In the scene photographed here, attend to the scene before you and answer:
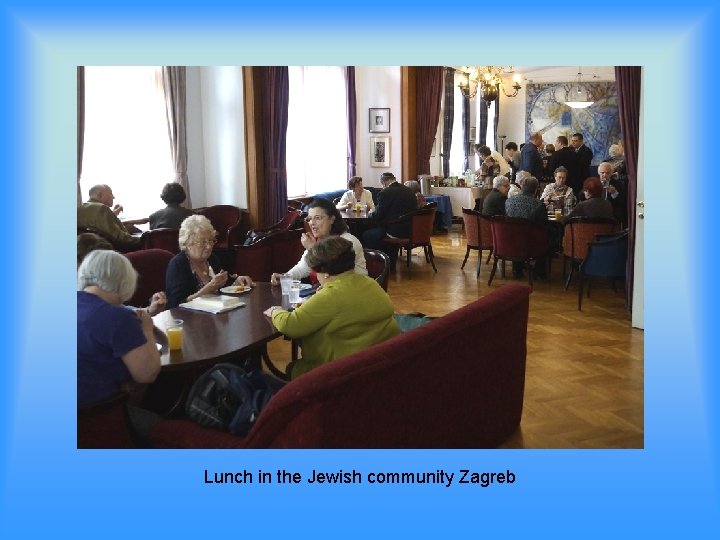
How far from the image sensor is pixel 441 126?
1313 centimetres

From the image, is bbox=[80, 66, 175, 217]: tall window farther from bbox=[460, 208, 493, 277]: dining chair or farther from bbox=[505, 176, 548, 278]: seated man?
bbox=[505, 176, 548, 278]: seated man

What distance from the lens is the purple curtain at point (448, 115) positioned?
13117 millimetres

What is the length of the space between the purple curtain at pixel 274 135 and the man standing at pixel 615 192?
368 cm

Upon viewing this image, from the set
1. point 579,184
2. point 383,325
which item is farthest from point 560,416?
point 579,184

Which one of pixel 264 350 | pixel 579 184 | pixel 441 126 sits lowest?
pixel 264 350

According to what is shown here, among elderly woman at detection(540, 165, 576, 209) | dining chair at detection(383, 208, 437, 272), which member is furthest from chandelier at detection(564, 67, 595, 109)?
dining chair at detection(383, 208, 437, 272)

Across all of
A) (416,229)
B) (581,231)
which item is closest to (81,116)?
(416,229)

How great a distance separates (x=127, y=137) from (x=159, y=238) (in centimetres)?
198

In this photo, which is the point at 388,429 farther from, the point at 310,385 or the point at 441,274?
the point at 441,274

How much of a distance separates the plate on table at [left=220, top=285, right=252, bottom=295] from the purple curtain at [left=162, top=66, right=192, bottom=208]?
180 inches

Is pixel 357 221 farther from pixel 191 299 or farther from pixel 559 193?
pixel 191 299

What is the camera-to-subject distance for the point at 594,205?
701 cm

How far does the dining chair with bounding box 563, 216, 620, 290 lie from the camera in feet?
21.9

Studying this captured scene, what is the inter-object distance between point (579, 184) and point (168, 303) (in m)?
8.57
